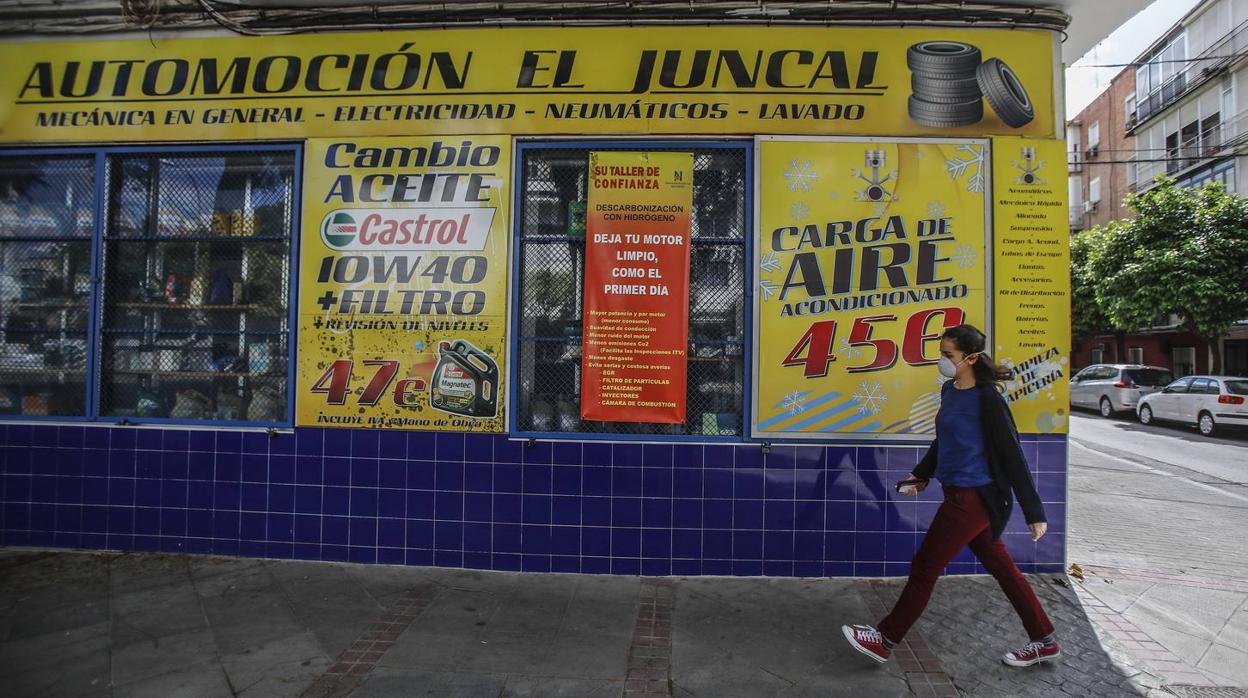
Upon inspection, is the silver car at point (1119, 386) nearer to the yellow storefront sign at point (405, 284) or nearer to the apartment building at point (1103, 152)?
the apartment building at point (1103, 152)

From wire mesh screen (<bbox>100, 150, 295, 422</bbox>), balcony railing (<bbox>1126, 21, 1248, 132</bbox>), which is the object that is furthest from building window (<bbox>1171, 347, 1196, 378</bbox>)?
wire mesh screen (<bbox>100, 150, 295, 422</bbox>)

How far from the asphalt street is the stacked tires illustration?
142 inches

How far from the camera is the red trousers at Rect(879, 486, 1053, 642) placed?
11.7ft

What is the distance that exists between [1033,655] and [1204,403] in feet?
51.4

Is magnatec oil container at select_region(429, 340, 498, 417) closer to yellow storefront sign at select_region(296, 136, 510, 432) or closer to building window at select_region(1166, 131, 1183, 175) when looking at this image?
yellow storefront sign at select_region(296, 136, 510, 432)

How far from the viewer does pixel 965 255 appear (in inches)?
191

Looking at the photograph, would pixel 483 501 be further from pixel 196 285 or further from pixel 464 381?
pixel 196 285

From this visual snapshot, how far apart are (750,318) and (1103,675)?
296 centimetres

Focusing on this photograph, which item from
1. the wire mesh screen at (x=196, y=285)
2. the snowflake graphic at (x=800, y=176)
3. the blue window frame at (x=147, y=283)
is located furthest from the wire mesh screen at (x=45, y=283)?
the snowflake graphic at (x=800, y=176)

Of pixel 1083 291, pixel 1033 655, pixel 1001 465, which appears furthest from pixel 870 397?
pixel 1083 291

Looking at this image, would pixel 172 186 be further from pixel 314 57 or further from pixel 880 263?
pixel 880 263

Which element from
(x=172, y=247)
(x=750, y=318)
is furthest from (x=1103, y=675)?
(x=172, y=247)

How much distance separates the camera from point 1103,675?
11.9 ft

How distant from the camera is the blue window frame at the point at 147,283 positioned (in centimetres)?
536
